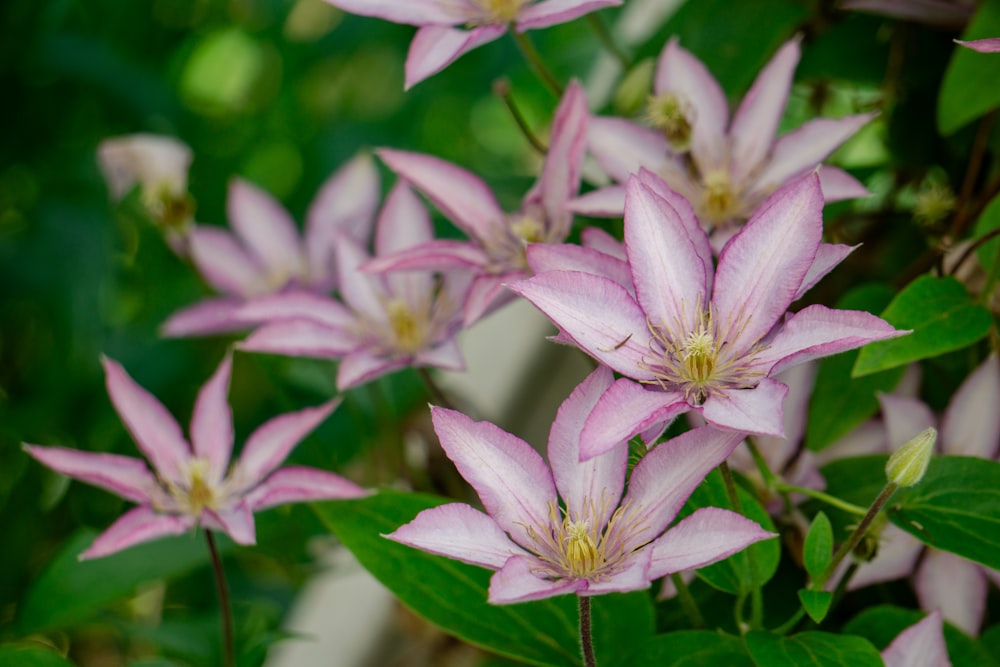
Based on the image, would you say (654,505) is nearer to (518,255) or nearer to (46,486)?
(518,255)

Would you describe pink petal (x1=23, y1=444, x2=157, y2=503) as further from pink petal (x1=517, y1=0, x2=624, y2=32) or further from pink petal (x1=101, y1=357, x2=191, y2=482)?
pink petal (x1=517, y1=0, x2=624, y2=32)

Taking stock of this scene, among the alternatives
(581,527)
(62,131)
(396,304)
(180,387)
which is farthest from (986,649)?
(62,131)

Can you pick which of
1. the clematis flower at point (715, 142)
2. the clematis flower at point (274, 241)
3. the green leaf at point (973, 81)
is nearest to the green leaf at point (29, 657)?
the clematis flower at point (274, 241)

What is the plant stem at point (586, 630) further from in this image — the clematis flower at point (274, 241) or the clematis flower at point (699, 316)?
the clematis flower at point (274, 241)

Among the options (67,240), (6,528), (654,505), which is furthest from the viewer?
(67,240)

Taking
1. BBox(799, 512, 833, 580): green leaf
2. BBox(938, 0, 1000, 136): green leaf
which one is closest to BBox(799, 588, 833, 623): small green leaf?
BBox(799, 512, 833, 580): green leaf

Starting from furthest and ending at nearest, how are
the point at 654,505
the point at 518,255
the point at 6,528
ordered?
the point at 6,528 < the point at 518,255 < the point at 654,505
